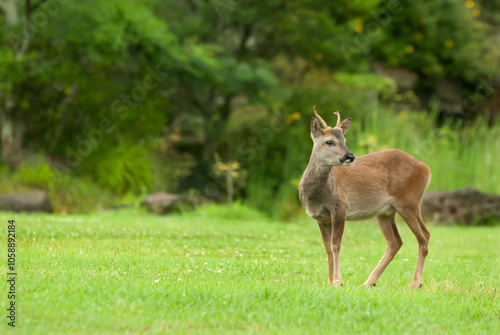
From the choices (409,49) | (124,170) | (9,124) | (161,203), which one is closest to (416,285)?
(161,203)

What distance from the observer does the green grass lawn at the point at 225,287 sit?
16.9ft

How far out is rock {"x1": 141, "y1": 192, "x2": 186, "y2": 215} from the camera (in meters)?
16.0

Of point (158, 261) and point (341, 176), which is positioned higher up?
point (341, 176)

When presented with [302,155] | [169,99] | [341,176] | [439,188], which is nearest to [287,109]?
[302,155]

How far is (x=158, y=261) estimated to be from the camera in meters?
7.72

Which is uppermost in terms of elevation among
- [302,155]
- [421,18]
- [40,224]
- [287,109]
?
[421,18]

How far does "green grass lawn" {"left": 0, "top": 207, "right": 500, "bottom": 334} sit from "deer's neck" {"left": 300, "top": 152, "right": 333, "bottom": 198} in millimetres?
947

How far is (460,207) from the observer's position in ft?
51.9

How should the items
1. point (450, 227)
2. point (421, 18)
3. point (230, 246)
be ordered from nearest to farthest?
point (230, 246), point (450, 227), point (421, 18)

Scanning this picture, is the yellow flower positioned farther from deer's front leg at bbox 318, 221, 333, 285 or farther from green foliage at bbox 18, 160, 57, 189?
deer's front leg at bbox 318, 221, 333, 285

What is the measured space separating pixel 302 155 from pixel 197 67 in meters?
3.77

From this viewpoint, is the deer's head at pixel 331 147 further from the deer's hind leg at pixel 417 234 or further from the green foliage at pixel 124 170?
the green foliage at pixel 124 170

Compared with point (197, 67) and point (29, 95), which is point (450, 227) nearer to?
point (197, 67)

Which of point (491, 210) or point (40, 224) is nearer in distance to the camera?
point (40, 224)
